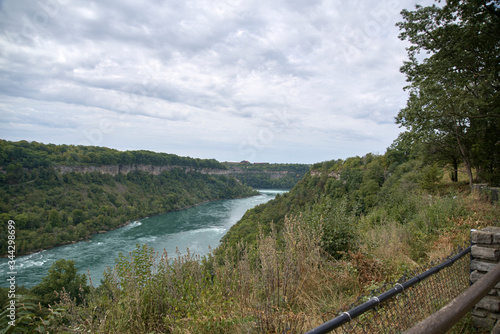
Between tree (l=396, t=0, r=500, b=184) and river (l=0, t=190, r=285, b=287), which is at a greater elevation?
tree (l=396, t=0, r=500, b=184)

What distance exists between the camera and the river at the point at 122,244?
102 ft

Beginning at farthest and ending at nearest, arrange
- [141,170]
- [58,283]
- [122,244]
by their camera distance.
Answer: [141,170] < [122,244] < [58,283]

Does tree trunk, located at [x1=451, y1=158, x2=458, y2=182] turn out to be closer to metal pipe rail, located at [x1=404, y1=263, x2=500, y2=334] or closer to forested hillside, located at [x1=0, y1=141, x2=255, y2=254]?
metal pipe rail, located at [x1=404, y1=263, x2=500, y2=334]

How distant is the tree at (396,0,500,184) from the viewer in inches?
325

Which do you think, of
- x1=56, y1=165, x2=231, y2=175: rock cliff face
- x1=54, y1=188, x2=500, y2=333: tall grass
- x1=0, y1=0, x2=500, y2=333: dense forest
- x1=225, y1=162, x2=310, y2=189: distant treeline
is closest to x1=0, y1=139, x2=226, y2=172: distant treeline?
x1=56, y1=165, x2=231, y2=175: rock cliff face

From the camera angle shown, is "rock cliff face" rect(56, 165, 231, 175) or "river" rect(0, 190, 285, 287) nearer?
"river" rect(0, 190, 285, 287)

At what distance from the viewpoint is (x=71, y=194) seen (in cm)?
6619

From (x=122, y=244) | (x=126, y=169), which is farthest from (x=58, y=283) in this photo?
(x=126, y=169)

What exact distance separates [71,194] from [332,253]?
77.3 metres

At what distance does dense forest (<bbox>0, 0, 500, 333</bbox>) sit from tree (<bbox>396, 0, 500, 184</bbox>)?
0.04m

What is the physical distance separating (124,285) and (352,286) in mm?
3434

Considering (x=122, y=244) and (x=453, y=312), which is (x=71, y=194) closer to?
(x=122, y=244)

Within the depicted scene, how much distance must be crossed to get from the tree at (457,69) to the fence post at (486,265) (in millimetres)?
8067

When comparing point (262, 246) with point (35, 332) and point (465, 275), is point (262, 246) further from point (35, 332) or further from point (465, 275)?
point (35, 332)
